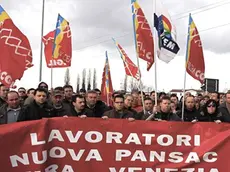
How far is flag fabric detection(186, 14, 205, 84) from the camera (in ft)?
30.3

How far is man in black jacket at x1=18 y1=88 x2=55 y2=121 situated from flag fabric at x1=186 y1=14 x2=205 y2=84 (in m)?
3.83

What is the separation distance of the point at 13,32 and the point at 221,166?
16.0ft

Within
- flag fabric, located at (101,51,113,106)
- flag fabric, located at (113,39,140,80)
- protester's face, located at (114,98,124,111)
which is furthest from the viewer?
flag fabric, located at (101,51,113,106)

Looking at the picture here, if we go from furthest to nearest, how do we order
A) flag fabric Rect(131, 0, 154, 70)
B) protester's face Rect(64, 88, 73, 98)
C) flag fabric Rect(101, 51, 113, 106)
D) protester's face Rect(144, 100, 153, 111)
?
flag fabric Rect(101, 51, 113, 106) → protester's face Rect(64, 88, 73, 98) → flag fabric Rect(131, 0, 154, 70) → protester's face Rect(144, 100, 153, 111)

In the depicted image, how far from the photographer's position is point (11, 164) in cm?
554

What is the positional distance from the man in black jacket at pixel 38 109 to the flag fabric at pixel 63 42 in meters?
6.13

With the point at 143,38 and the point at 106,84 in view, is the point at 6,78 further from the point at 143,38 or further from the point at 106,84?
the point at 106,84

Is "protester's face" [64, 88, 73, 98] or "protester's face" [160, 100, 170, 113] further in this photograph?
"protester's face" [64, 88, 73, 98]

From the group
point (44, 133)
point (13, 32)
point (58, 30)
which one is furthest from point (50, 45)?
point (44, 133)

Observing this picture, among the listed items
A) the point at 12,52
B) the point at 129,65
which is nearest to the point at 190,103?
the point at 12,52

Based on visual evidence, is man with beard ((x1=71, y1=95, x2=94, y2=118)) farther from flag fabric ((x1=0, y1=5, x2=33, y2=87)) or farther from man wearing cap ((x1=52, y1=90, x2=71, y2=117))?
flag fabric ((x1=0, y1=5, x2=33, y2=87))

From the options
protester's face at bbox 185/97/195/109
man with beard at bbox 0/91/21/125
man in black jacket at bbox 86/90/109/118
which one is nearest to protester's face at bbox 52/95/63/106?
man in black jacket at bbox 86/90/109/118

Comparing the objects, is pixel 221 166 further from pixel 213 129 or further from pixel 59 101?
pixel 59 101

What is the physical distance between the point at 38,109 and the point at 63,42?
6.72m
